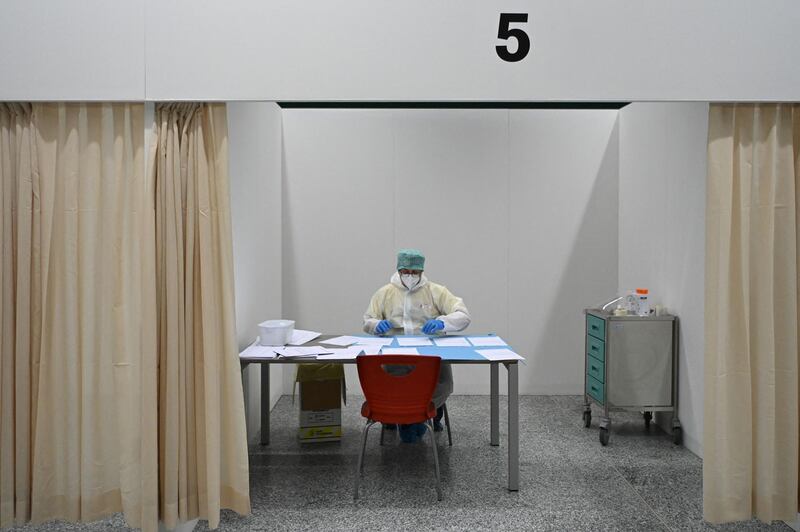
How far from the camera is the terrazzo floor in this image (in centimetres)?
312

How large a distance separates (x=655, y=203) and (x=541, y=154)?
4.11ft

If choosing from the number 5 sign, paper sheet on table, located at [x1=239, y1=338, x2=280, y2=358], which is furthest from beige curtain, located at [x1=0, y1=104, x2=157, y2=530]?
the number 5 sign

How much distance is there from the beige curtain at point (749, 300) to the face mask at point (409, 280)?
222 cm

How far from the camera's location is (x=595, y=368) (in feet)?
15.5

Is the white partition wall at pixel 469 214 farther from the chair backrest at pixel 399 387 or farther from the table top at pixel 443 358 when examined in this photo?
the chair backrest at pixel 399 387

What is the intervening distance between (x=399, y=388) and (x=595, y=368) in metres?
2.07

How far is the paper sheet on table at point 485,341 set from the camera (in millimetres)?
3971

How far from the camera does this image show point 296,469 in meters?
3.86

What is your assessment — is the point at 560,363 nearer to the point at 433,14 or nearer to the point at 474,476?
the point at 474,476

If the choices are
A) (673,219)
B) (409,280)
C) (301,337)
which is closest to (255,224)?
(301,337)

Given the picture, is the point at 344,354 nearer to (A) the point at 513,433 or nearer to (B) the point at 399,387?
(B) the point at 399,387

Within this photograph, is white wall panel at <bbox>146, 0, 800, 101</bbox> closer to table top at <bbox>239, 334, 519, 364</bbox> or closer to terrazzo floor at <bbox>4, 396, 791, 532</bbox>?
table top at <bbox>239, 334, 519, 364</bbox>

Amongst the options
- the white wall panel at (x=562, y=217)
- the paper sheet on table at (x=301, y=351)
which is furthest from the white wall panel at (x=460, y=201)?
the paper sheet on table at (x=301, y=351)

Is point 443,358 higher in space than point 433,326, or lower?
lower
